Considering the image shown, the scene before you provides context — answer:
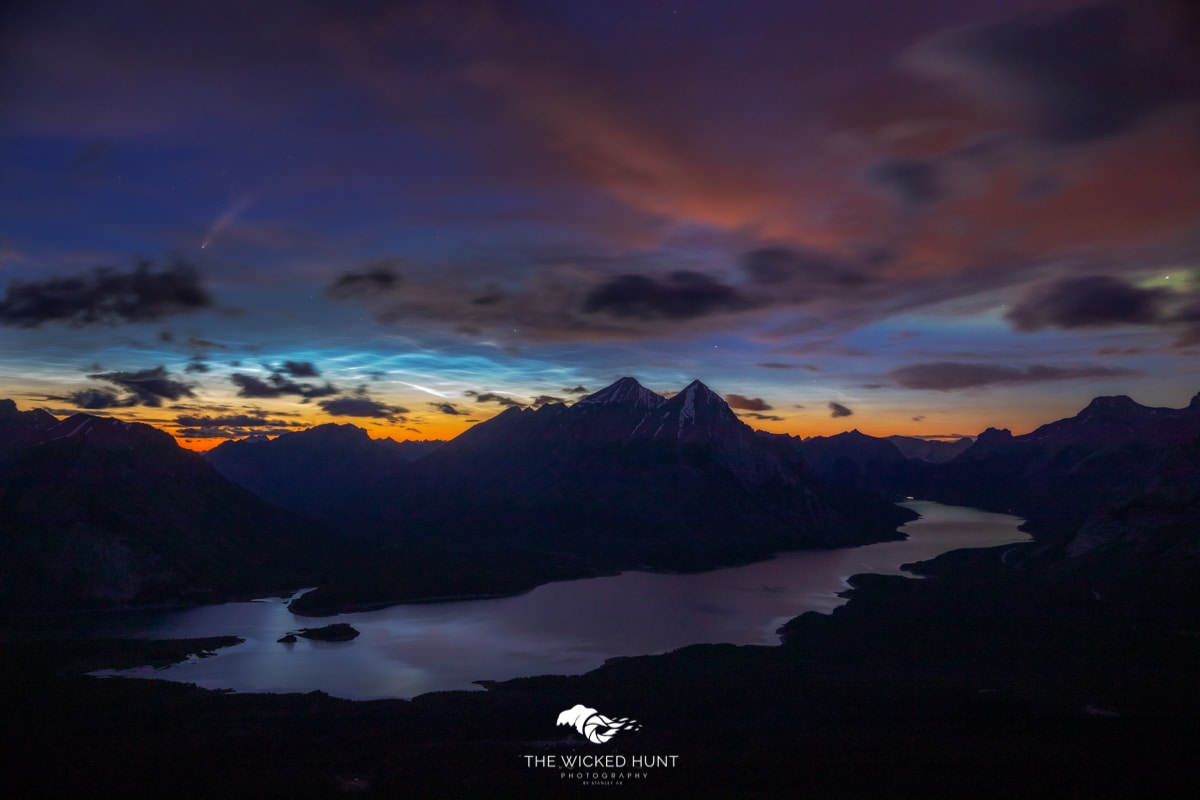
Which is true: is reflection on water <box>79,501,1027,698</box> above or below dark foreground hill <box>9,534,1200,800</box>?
below

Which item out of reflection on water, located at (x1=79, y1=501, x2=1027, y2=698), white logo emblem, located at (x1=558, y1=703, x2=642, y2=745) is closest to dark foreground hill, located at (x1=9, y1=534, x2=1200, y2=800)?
white logo emblem, located at (x1=558, y1=703, x2=642, y2=745)

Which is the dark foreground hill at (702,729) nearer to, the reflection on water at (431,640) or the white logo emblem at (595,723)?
the white logo emblem at (595,723)

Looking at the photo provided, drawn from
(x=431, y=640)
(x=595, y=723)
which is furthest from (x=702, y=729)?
(x=431, y=640)

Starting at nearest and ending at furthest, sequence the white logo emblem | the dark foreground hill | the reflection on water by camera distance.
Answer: the dark foreground hill < the white logo emblem < the reflection on water

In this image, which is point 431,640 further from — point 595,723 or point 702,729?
point 702,729

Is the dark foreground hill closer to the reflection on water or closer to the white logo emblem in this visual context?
the white logo emblem

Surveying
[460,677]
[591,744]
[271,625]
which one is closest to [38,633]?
[271,625]

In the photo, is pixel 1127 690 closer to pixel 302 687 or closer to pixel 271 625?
pixel 302 687

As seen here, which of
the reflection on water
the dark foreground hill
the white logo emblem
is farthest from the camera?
the reflection on water
